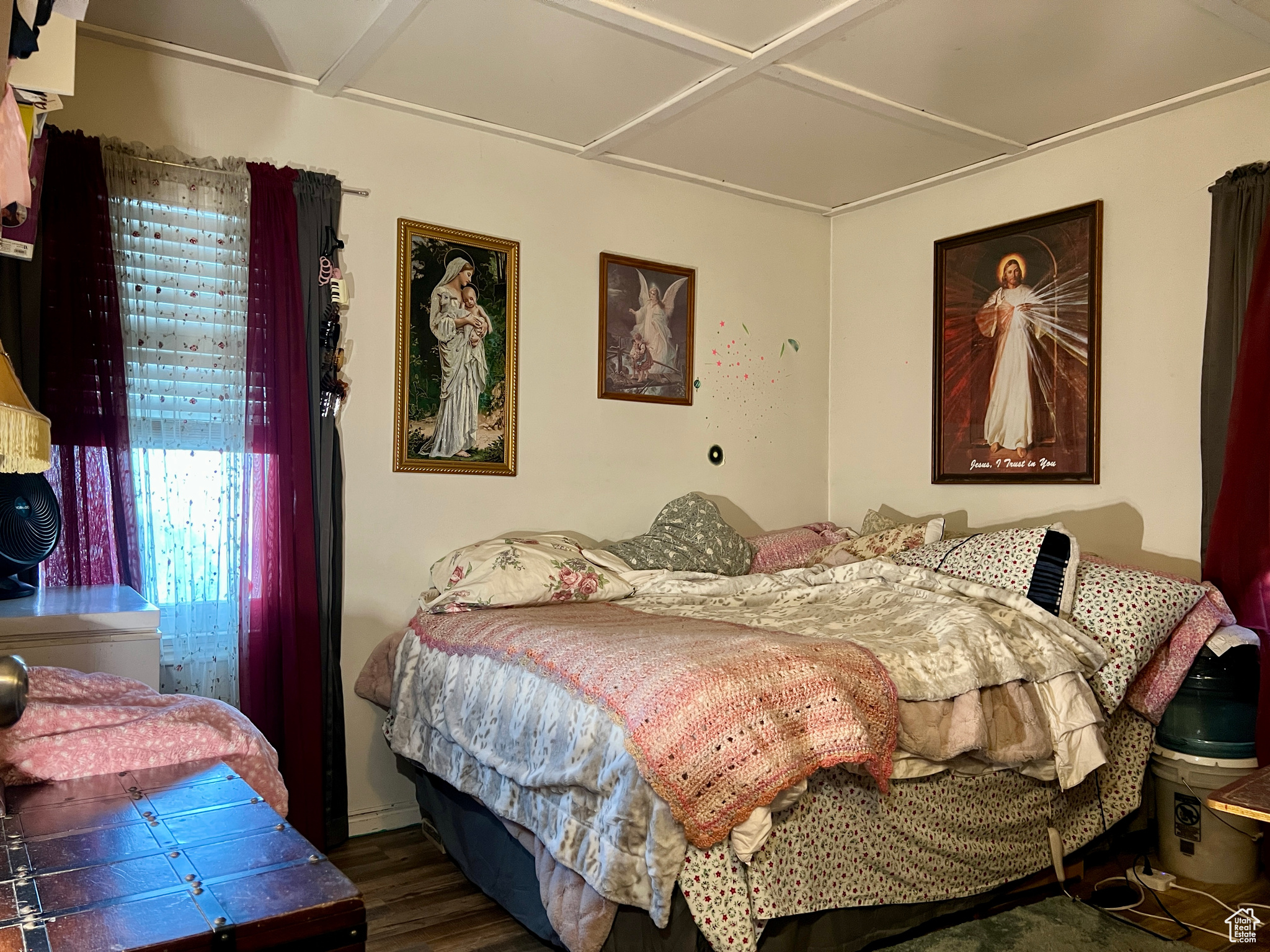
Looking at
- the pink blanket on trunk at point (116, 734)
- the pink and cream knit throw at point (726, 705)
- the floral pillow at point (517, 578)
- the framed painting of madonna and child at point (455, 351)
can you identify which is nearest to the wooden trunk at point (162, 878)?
the pink blanket on trunk at point (116, 734)

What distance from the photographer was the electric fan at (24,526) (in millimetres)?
2361

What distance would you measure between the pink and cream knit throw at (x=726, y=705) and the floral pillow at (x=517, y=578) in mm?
543

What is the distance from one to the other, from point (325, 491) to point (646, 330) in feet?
5.07

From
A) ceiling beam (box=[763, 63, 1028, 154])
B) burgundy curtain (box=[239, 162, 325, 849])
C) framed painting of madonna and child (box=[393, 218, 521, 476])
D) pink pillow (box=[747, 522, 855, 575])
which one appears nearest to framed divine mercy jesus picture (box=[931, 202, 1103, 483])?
ceiling beam (box=[763, 63, 1028, 154])

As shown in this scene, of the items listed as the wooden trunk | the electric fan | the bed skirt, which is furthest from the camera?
the electric fan

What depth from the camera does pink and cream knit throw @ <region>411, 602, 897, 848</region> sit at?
1.94 metres

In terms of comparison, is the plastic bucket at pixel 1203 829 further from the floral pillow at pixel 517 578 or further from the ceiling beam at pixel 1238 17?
the ceiling beam at pixel 1238 17

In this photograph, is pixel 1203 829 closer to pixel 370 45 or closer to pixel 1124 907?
A: pixel 1124 907

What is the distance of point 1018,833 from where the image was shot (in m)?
2.63

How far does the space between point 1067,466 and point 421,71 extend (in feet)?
9.19

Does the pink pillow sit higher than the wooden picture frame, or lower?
lower

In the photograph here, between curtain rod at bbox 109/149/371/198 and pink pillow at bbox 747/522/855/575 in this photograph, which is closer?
curtain rod at bbox 109/149/371/198

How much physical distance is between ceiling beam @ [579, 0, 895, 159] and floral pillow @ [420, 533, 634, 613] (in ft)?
5.29

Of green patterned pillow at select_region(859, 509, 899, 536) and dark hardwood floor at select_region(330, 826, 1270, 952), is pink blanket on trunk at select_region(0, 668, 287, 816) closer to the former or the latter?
dark hardwood floor at select_region(330, 826, 1270, 952)
